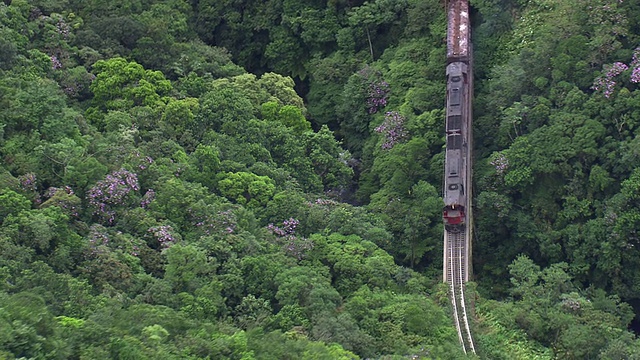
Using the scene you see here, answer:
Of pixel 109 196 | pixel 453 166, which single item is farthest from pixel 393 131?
pixel 109 196

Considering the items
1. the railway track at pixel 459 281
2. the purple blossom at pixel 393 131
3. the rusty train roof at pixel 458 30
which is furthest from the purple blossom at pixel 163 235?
the rusty train roof at pixel 458 30

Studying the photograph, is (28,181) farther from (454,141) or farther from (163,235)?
(454,141)

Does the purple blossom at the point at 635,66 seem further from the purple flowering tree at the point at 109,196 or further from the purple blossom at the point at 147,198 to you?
the purple flowering tree at the point at 109,196

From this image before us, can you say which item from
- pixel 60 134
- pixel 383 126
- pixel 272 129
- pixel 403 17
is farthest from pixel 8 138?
pixel 403 17

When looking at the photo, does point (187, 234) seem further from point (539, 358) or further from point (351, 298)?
point (539, 358)

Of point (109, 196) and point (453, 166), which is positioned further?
point (453, 166)

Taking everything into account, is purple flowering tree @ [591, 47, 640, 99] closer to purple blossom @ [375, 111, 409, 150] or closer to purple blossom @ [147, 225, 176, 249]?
purple blossom @ [375, 111, 409, 150]
